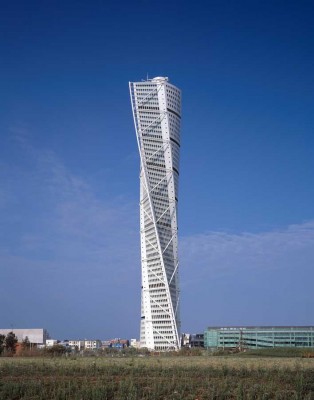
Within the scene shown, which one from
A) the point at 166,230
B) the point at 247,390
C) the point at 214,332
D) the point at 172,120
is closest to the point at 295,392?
the point at 247,390

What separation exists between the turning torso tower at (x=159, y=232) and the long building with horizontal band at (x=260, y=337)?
2200 centimetres

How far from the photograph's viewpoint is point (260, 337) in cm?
16038

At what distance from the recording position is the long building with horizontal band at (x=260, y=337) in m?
152

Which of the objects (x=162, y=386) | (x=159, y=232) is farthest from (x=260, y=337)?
(x=162, y=386)

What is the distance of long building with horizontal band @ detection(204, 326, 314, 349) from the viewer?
152262mm

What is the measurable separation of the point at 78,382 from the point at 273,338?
137124mm

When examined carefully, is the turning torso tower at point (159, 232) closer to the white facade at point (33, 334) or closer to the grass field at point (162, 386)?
the white facade at point (33, 334)

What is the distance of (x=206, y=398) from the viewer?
77.3 feet

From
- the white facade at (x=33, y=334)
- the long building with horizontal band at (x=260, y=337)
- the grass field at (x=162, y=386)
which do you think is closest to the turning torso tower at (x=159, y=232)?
the long building with horizontal band at (x=260, y=337)

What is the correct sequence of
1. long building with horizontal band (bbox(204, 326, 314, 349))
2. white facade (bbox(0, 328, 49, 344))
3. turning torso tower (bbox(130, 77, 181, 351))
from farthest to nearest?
white facade (bbox(0, 328, 49, 344)) < long building with horizontal band (bbox(204, 326, 314, 349)) < turning torso tower (bbox(130, 77, 181, 351))

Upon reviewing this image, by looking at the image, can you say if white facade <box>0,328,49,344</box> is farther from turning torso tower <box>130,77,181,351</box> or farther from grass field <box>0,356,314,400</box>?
grass field <box>0,356,314,400</box>

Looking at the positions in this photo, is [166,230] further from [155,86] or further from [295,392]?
[295,392]

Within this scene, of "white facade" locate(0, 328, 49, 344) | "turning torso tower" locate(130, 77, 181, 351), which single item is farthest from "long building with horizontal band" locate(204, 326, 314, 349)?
"white facade" locate(0, 328, 49, 344)

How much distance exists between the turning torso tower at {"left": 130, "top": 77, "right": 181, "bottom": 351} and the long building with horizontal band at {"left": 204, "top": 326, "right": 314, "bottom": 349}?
22003 millimetres
